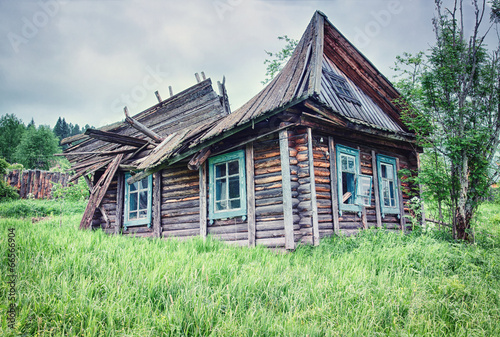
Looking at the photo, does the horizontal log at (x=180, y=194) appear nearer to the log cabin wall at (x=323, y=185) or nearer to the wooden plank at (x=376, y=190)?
the log cabin wall at (x=323, y=185)

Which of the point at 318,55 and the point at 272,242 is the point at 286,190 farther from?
the point at 318,55

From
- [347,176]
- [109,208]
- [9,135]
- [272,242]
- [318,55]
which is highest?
[9,135]

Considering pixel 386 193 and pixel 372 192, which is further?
pixel 386 193

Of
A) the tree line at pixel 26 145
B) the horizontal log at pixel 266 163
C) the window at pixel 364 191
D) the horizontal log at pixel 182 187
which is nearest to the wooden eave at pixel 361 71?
the window at pixel 364 191

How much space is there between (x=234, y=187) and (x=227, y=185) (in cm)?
21

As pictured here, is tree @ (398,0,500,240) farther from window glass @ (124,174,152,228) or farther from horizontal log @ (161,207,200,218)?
window glass @ (124,174,152,228)

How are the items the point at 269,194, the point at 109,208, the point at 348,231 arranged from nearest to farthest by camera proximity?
the point at 269,194
the point at 348,231
the point at 109,208

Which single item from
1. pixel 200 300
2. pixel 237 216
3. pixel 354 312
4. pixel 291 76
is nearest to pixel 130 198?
pixel 237 216

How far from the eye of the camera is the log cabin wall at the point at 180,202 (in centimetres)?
902

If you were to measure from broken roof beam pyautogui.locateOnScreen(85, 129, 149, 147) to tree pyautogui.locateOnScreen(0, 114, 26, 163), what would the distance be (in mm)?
42066

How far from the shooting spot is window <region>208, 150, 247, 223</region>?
7875 mm

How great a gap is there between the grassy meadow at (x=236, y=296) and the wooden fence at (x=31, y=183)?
2320 centimetres

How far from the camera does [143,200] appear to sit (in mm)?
10992

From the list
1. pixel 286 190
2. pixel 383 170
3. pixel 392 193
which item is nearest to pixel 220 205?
pixel 286 190
